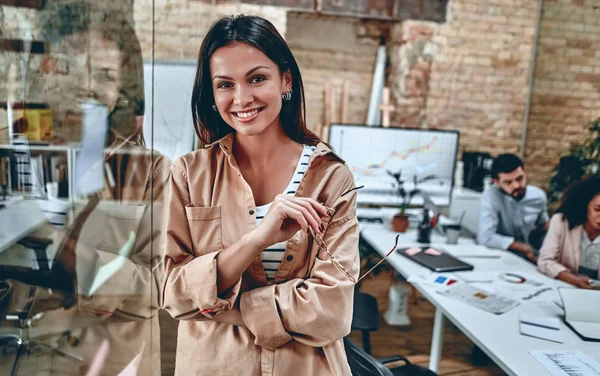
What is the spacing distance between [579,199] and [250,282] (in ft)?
6.22

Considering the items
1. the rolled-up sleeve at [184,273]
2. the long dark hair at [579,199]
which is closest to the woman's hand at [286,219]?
the rolled-up sleeve at [184,273]

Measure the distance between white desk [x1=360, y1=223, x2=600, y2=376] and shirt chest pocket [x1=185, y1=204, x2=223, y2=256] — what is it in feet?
3.51

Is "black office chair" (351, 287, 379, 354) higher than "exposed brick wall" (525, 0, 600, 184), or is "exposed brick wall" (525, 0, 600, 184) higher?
"exposed brick wall" (525, 0, 600, 184)

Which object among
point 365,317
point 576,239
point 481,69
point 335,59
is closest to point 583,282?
point 576,239

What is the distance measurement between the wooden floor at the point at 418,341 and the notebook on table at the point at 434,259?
702 mm

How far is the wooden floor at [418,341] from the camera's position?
2.71 metres

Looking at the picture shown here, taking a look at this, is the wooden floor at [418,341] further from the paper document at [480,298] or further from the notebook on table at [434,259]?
the paper document at [480,298]

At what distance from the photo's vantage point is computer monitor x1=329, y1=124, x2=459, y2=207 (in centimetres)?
299

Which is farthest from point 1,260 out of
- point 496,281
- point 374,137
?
point 374,137

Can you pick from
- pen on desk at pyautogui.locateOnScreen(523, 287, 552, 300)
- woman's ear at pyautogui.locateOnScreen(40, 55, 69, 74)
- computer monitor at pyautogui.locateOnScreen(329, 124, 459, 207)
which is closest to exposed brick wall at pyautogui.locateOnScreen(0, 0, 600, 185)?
computer monitor at pyautogui.locateOnScreen(329, 124, 459, 207)

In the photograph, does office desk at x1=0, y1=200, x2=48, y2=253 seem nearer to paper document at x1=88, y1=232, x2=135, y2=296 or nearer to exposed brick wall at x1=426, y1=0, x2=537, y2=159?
paper document at x1=88, y1=232, x2=135, y2=296

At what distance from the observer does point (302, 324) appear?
892 millimetres

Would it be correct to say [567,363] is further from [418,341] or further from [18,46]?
[18,46]

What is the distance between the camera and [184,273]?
0.90 m
